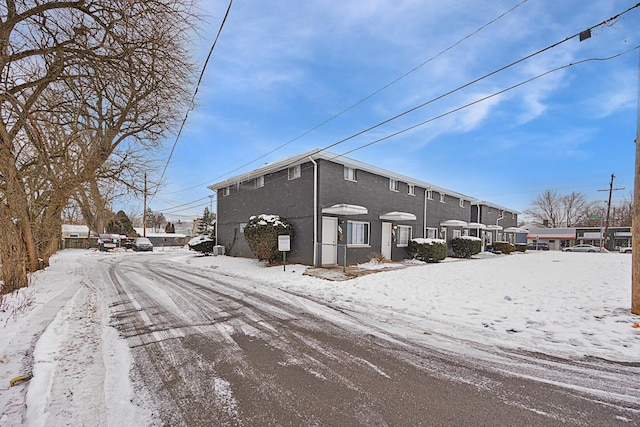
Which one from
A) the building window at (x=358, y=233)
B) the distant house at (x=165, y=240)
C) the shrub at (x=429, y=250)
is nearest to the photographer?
the building window at (x=358, y=233)

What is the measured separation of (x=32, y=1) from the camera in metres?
4.69

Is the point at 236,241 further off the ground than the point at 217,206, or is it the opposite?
the point at 217,206

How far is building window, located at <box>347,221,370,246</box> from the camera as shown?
13509mm

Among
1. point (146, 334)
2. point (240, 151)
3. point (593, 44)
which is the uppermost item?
point (240, 151)

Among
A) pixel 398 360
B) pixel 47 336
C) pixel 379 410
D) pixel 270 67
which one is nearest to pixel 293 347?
pixel 398 360

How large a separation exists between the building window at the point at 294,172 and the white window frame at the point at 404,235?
658 cm

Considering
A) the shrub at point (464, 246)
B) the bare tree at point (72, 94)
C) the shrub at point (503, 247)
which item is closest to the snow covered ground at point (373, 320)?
the bare tree at point (72, 94)

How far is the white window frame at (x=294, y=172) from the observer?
13.3m

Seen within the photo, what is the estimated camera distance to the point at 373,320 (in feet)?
17.8

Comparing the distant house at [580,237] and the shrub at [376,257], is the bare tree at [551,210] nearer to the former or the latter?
the distant house at [580,237]

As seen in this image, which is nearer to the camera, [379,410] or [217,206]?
[379,410]

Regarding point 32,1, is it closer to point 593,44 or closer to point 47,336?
point 47,336

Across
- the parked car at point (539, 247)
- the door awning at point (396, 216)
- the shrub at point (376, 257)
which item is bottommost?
the parked car at point (539, 247)

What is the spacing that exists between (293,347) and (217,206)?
17778mm
